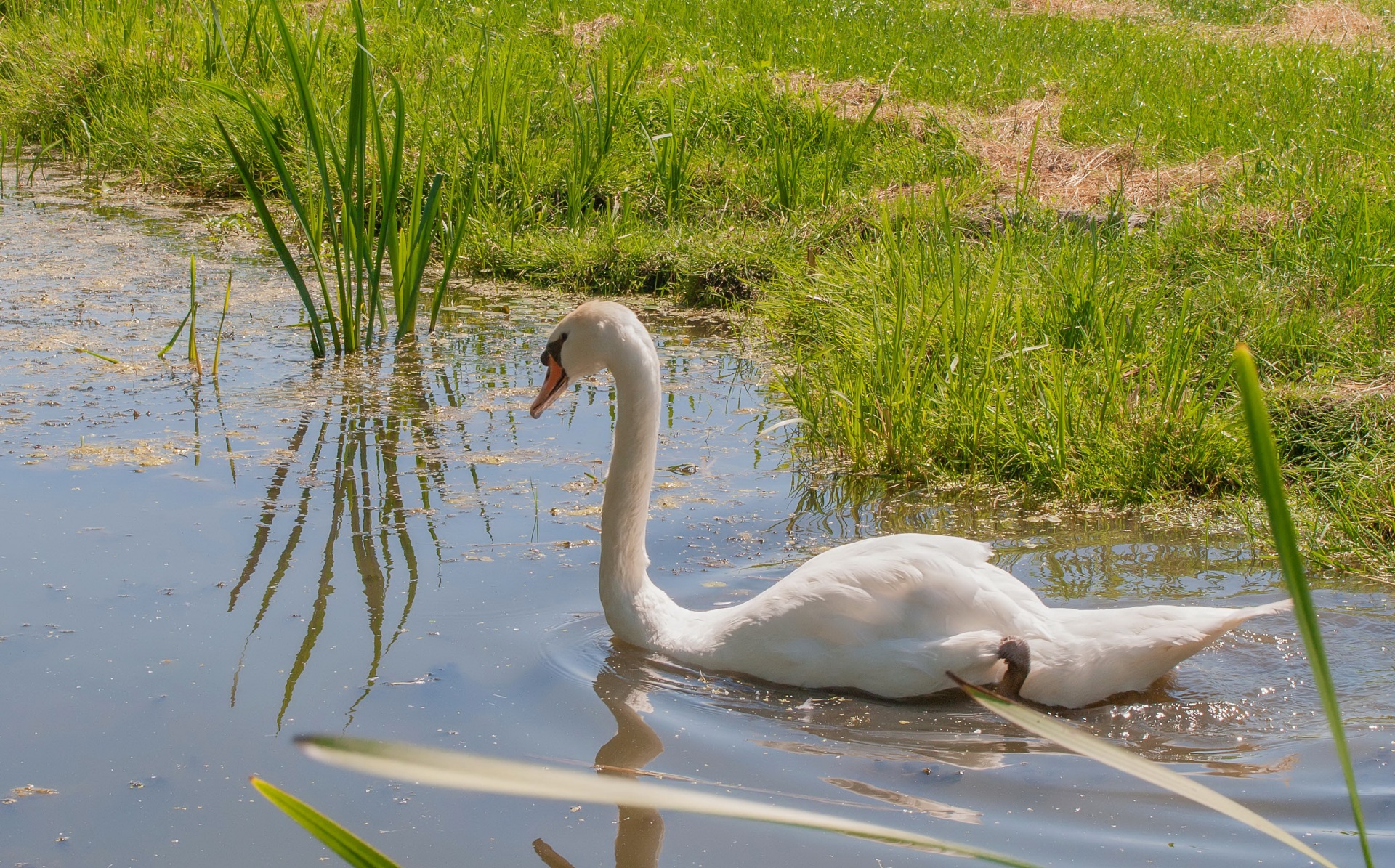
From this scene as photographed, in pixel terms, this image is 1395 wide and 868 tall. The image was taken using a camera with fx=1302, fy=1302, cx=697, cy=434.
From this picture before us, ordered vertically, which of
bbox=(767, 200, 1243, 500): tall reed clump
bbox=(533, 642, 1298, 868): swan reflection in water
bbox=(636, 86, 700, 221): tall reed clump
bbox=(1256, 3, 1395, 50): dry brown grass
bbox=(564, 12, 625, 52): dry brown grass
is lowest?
bbox=(533, 642, 1298, 868): swan reflection in water

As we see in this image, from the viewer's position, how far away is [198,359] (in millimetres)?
5320

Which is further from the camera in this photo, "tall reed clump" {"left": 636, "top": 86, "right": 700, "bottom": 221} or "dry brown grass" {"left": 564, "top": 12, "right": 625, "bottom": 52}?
"dry brown grass" {"left": 564, "top": 12, "right": 625, "bottom": 52}

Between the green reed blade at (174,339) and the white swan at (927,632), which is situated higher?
the green reed blade at (174,339)

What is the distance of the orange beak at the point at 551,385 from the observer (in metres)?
3.67

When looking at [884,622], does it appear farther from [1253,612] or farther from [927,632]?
[1253,612]

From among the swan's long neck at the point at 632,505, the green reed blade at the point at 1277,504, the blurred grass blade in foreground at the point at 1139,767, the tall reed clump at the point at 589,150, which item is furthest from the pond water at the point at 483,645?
the tall reed clump at the point at 589,150

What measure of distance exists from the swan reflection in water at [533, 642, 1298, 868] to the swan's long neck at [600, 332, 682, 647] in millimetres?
100

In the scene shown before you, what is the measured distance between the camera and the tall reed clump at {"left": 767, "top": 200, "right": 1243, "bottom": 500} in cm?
439

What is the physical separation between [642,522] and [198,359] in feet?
8.94

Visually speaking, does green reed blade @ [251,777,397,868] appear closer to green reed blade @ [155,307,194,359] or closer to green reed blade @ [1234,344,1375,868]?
green reed blade @ [1234,344,1375,868]

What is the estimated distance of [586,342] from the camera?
3541mm

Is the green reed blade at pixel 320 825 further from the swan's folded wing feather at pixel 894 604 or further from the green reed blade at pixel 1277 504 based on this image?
the swan's folded wing feather at pixel 894 604

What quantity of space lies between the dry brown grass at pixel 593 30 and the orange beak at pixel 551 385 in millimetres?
7575

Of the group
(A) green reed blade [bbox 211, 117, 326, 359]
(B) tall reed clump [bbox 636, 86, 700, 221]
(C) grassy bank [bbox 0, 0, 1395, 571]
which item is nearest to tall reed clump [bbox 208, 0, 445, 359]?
(A) green reed blade [bbox 211, 117, 326, 359]
